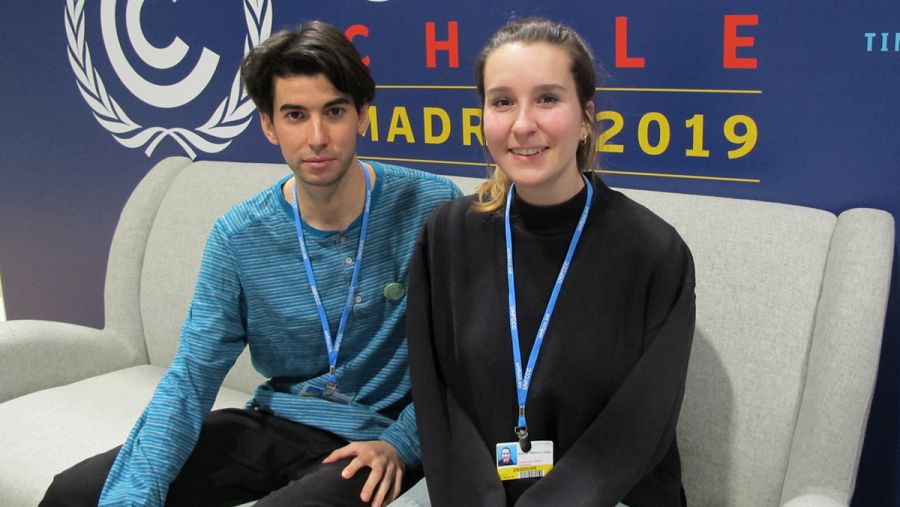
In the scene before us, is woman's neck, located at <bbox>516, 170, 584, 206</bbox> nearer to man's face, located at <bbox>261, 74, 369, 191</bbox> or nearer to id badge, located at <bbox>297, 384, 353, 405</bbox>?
man's face, located at <bbox>261, 74, 369, 191</bbox>

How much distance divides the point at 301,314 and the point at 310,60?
0.55m

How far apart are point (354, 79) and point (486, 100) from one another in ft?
1.19

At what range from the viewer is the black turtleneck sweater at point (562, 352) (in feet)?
5.03

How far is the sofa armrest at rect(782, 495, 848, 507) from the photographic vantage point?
1.61 meters

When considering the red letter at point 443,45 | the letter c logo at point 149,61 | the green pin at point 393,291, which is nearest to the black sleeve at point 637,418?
the green pin at point 393,291

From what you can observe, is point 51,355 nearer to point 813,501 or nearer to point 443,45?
point 443,45

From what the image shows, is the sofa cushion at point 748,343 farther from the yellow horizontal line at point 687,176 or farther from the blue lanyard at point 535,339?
the blue lanyard at point 535,339

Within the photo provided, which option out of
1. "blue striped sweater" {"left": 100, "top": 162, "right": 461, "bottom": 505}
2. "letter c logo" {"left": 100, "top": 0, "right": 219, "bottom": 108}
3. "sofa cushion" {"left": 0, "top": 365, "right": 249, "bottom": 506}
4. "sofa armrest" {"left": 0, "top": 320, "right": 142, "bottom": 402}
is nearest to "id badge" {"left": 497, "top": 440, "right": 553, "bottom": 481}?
"blue striped sweater" {"left": 100, "top": 162, "right": 461, "bottom": 505}

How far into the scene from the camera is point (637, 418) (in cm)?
152

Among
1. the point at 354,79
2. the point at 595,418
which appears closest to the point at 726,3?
the point at 354,79

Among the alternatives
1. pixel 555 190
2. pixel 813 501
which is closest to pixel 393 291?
pixel 555 190

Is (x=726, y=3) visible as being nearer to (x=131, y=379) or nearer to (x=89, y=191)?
(x=131, y=379)

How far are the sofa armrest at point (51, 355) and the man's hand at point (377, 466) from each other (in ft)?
4.13

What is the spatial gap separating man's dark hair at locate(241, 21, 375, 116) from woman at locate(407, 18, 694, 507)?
1.06 ft
